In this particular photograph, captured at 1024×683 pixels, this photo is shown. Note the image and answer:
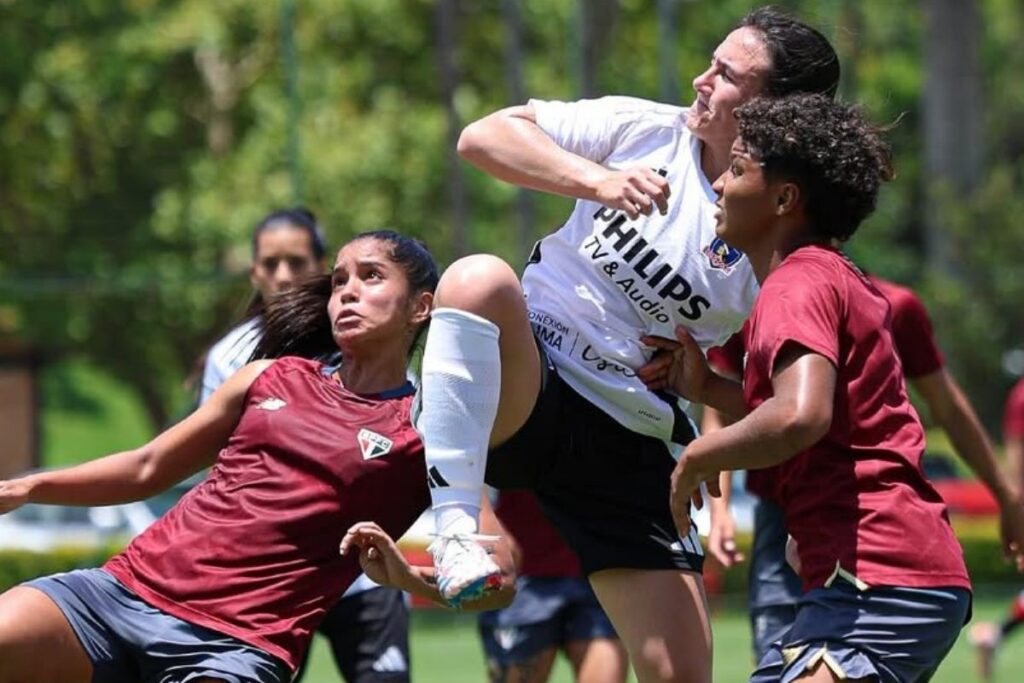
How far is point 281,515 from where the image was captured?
4875mm


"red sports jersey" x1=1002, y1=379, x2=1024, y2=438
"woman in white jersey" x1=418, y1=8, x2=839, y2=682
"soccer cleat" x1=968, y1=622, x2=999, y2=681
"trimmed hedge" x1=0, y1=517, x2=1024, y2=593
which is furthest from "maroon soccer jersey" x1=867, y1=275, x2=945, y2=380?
"trimmed hedge" x1=0, y1=517, x2=1024, y2=593

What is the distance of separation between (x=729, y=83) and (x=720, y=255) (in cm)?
44

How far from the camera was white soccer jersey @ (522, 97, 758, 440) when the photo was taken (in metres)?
4.99

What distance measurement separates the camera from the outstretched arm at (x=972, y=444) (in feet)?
19.0

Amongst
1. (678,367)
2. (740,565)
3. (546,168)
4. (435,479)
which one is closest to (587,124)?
(546,168)

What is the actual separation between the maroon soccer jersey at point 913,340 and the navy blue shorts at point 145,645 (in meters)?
2.55

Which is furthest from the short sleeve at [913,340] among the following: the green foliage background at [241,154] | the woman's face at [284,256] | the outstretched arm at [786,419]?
the green foliage background at [241,154]

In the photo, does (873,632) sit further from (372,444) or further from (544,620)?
(544,620)

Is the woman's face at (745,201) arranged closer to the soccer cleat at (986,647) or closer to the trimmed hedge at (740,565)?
the soccer cleat at (986,647)

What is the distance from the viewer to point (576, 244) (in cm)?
511

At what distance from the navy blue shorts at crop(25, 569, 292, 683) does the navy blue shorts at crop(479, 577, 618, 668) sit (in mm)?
2420

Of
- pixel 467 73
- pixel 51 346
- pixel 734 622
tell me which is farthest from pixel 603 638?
pixel 467 73

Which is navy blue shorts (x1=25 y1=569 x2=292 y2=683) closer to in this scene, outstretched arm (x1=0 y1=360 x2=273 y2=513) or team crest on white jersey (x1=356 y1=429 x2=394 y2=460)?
outstretched arm (x1=0 y1=360 x2=273 y2=513)

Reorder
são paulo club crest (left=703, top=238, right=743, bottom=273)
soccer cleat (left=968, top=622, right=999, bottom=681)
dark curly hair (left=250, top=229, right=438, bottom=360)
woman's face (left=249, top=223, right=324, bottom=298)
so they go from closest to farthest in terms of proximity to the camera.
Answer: são paulo club crest (left=703, top=238, right=743, bottom=273) → dark curly hair (left=250, top=229, right=438, bottom=360) → woman's face (left=249, top=223, right=324, bottom=298) → soccer cleat (left=968, top=622, right=999, bottom=681)
